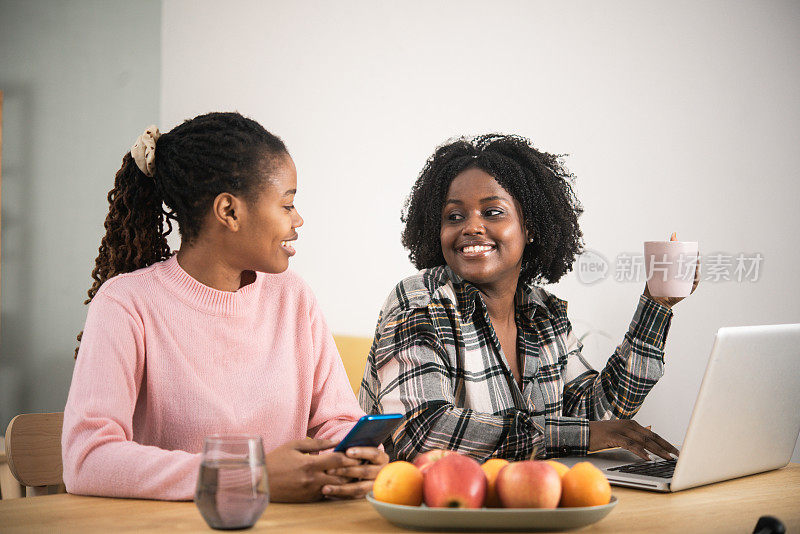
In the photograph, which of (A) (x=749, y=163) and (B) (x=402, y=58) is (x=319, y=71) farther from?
(A) (x=749, y=163)

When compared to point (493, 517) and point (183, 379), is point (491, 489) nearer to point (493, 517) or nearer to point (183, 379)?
point (493, 517)

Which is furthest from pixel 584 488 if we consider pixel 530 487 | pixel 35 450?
pixel 35 450

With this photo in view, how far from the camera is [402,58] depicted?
3361 mm

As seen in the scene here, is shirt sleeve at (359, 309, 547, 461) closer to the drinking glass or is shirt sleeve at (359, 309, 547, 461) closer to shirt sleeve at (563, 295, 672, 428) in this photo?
shirt sleeve at (563, 295, 672, 428)

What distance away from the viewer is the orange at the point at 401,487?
942 mm

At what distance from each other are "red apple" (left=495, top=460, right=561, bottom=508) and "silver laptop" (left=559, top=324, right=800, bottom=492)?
1.16ft

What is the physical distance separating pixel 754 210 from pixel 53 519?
99.5 inches

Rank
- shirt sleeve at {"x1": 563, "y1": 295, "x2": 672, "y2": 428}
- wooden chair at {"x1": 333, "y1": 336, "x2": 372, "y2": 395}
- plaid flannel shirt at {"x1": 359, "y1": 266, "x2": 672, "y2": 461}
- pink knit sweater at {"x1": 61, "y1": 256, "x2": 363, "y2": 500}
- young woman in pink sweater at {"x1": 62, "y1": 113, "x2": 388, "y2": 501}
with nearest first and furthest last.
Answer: pink knit sweater at {"x1": 61, "y1": 256, "x2": 363, "y2": 500}, young woman in pink sweater at {"x1": 62, "y1": 113, "x2": 388, "y2": 501}, plaid flannel shirt at {"x1": 359, "y1": 266, "x2": 672, "y2": 461}, shirt sleeve at {"x1": 563, "y1": 295, "x2": 672, "y2": 428}, wooden chair at {"x1": 333, "y1": 336, "x2": 372, "y2": 395}

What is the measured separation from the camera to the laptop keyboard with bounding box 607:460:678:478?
51.7 inches

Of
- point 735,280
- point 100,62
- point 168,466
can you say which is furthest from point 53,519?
A: point 100,62

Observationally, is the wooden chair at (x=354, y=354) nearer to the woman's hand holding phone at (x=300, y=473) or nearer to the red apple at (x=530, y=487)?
the woman's hand holding phone at (x=300, y=473)

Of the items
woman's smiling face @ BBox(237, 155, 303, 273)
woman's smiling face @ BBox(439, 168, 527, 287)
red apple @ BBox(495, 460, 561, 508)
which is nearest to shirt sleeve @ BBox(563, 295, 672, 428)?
woman's smiling face @ BBox(439, 168, 527, 287)

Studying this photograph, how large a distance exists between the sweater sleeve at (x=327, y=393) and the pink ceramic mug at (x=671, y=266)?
0.64 metres

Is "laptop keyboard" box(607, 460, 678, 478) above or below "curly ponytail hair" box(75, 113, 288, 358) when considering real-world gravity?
below
